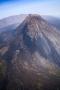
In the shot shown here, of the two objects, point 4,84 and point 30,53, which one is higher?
point 30,53

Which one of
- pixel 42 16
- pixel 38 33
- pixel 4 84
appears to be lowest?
pixel 4 84

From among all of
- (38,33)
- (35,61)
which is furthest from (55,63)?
(38,33)

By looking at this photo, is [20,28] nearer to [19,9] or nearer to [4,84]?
[19,9]

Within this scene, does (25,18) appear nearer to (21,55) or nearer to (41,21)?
(41,21)

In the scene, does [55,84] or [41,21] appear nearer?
[55,84]

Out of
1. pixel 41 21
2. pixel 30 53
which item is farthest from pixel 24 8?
pixel 30 53

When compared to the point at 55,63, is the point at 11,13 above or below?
above
